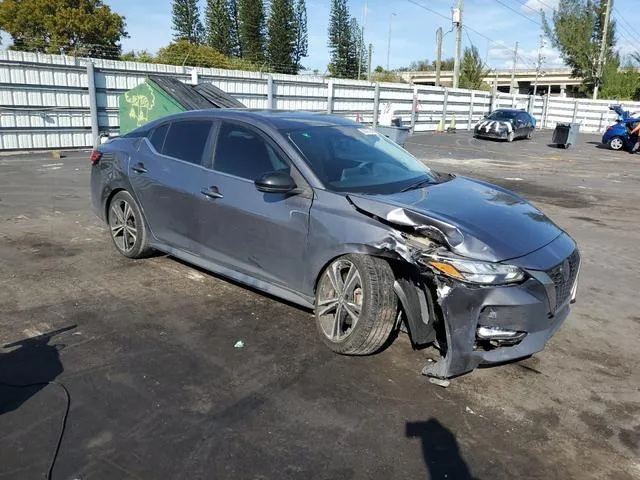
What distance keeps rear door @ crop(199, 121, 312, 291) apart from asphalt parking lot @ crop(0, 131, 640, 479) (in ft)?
1.53

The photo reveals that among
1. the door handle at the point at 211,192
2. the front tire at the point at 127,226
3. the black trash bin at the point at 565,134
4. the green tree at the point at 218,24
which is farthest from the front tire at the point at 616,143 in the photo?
the green tree at the point at 218,24

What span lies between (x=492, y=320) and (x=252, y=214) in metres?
1.97

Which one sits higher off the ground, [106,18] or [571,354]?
[106,18]

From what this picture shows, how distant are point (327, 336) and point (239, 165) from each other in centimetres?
162

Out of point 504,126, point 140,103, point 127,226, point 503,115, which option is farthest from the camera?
point 503,115

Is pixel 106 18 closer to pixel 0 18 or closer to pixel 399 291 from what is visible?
pixel 0 18

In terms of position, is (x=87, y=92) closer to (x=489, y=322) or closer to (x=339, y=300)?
(x=339, y=300)

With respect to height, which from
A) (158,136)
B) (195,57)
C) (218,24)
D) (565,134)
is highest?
(218,24)

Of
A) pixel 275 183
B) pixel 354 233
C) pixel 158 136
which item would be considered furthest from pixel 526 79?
pixel 354 233

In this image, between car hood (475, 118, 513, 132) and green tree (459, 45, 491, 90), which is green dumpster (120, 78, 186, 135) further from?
green tree (459, 45, 491, 90)

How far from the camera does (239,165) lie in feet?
14.6

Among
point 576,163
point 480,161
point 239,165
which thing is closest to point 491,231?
point 239,165

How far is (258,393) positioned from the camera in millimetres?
3283

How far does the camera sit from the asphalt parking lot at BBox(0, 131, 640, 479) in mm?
2701
